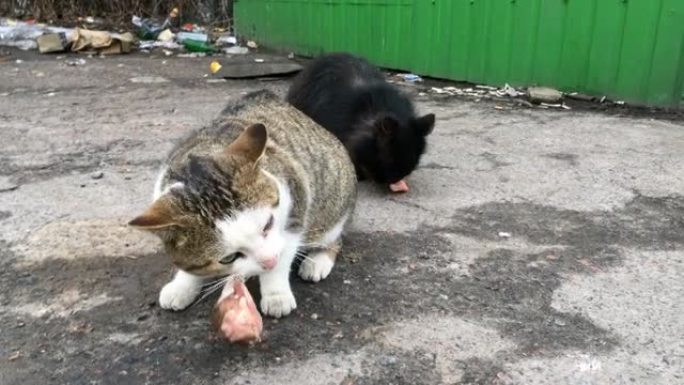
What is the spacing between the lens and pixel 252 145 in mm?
1958

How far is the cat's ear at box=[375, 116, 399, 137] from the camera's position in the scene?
11.7 feet

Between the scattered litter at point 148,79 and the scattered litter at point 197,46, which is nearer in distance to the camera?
the scattered litter at point 148,79

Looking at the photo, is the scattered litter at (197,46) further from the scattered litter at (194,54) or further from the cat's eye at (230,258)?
the cat's eye at (230,258)

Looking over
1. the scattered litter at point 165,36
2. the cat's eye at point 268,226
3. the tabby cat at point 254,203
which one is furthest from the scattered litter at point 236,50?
the cat's eye at point 268,226

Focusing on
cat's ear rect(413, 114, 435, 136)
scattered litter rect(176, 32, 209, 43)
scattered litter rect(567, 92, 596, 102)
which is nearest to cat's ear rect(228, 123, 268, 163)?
cat's ear rect(413, 114, 435, 136)

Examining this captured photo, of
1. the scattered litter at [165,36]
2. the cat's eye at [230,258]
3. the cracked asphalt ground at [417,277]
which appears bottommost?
the cracked asphalt ground at [417,277]

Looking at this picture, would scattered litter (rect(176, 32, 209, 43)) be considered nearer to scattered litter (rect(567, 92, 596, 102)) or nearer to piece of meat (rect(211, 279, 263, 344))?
scattered litter (rect(567, 92, 596, 102))

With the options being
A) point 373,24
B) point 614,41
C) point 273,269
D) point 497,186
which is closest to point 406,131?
point 497,186

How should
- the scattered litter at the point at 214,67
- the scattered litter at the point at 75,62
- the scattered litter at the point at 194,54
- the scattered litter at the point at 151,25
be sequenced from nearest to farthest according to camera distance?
the scattered litter at the point at 214,67, the scattered litter at the point at 75,62, the scattered litter at the point at 194,54, the scattered litter at the point at 151,25

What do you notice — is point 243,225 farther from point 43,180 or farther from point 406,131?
point 43,180

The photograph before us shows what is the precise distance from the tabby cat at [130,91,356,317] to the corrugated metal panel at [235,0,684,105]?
12.0 ft

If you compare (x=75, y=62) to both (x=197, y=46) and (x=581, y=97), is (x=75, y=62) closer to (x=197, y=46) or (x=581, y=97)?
(x=197, y=46)

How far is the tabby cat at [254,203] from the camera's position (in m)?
1.80

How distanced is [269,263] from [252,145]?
383 millimetres
